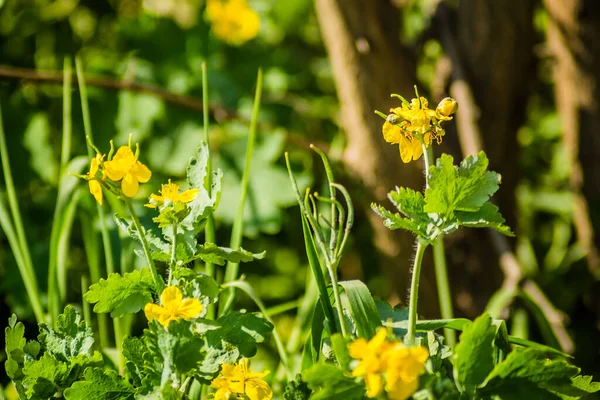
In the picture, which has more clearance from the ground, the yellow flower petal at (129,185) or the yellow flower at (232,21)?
the yellow flower at (232,21)

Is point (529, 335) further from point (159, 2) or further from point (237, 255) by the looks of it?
point (159, 2)

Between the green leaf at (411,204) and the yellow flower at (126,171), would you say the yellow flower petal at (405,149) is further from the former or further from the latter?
the yellow flower at (126,171)

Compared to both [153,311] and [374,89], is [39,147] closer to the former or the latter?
[374,89]

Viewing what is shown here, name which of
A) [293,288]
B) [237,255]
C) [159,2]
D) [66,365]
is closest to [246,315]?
[237,255]

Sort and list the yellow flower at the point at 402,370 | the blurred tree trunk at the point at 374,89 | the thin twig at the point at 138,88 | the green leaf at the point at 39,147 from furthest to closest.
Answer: the green leaf at the point at 39,147, the thin twig at the point at 138,88, the blurred tree trunk at the point at 374,89, the yellow flower at the point at 402,370

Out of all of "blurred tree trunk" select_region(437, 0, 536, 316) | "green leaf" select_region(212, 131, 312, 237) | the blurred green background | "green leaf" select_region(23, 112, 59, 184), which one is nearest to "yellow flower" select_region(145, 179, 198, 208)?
the blurred green background

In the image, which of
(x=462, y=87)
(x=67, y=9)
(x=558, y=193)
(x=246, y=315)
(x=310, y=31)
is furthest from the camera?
(x=310, y=31)

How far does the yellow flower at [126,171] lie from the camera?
1.83ft

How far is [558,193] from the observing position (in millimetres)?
1748

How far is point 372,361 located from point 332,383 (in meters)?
0.05

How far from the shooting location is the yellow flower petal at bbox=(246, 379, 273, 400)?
575mm

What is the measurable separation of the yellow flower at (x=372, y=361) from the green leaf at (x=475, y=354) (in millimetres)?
74

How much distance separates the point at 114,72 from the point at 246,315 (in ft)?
4.33

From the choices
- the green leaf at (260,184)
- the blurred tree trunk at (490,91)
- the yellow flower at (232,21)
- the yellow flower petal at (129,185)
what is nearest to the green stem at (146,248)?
the yellow flower petal at (129,185)
